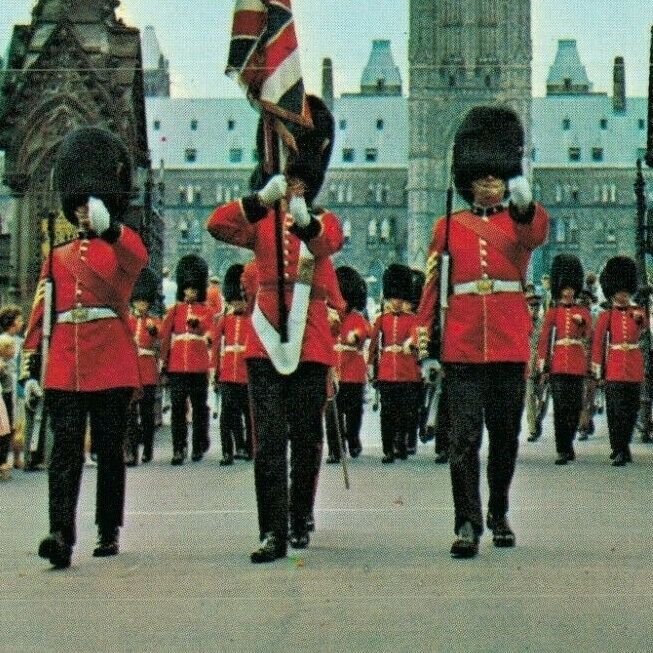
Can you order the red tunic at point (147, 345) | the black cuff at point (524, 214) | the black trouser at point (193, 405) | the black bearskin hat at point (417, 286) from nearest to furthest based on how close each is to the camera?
the black cuff at point (524, 214) → the black trouser at point (193, 405) → the red tunic at point (147, 345) → the black bearskin hat at point (417, 286)

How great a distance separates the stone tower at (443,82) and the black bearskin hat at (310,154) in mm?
126685

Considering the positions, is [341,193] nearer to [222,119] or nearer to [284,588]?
[222,119]

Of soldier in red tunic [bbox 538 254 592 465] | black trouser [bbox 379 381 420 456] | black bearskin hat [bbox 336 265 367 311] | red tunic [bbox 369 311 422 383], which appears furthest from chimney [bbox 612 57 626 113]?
soldier in red tunic [bbox 538 254 592 465]

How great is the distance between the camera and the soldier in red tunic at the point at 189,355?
20828 millimetres

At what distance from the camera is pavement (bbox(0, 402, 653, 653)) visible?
310 inches

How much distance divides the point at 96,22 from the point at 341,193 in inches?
4457

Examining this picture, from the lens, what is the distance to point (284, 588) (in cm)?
925

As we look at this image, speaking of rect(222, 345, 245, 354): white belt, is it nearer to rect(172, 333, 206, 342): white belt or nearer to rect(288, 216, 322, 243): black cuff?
rect(172, 333, 206, 342): white belt

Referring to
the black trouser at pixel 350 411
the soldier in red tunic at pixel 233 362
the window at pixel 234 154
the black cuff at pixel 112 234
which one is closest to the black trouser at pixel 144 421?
the soldier in red tunic at pixel 233 362

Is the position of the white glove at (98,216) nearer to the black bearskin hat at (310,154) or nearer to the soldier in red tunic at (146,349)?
the black bearskin hat at (310,154)

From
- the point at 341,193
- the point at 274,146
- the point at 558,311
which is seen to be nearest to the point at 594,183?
the point at 341,193

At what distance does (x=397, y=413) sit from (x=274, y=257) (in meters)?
10.3

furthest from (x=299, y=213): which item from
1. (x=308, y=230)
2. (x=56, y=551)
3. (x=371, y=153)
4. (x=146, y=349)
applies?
(x=371, y=153)

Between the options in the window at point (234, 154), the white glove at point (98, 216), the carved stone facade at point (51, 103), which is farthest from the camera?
the window at point (234, 154)
